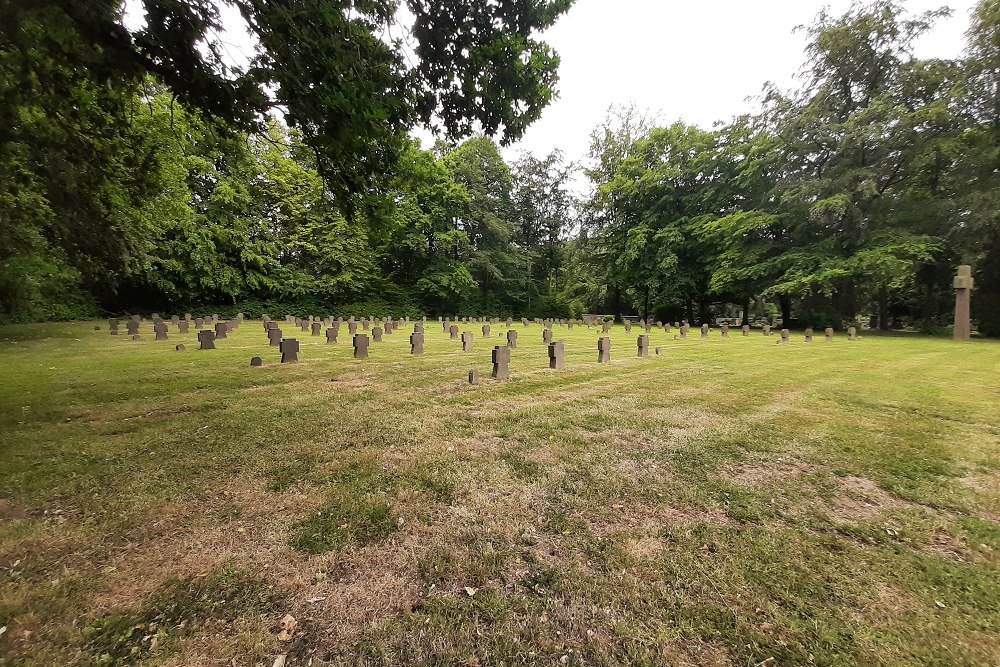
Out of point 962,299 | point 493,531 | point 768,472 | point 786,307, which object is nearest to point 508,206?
point 786,307

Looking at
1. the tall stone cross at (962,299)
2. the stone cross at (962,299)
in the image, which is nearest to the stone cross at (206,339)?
the stone cross at (962,299)

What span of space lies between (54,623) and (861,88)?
32449 millimetres

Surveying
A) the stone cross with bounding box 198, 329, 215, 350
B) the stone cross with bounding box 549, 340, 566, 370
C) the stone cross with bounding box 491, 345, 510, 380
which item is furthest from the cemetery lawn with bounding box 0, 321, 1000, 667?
the stone cross with bounding box 198, 329, 215, 350

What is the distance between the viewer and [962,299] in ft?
55.1

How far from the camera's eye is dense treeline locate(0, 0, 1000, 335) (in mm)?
→ 6156

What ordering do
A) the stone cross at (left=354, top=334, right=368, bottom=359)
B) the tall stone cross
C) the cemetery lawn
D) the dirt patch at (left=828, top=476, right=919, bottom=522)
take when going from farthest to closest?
the tall stone cross
the stone cross at (left=354, top=334, right=368, bottom=359)
the dirt patch at (left=828, top=476, right=919, bottom=522)
the cemetery lawn

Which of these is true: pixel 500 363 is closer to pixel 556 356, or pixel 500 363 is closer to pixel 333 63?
pixel 556 356

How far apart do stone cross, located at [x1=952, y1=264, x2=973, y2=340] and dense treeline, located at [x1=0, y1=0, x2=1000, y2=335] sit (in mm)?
1783

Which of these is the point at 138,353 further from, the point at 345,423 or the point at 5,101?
the point at 345,423

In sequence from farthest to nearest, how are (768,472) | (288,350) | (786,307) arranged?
(786,307) → (288,350) → (768,472)

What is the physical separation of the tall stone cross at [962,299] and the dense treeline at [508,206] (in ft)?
5.85

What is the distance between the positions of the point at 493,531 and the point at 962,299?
23.5m

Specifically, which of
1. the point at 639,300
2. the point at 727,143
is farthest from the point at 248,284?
the point at 727,143

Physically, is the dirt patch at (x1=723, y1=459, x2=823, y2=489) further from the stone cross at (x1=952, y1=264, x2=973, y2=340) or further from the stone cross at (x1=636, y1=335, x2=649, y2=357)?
the stone cross at (x1=952, y1=264, x2=973, y2=340)
